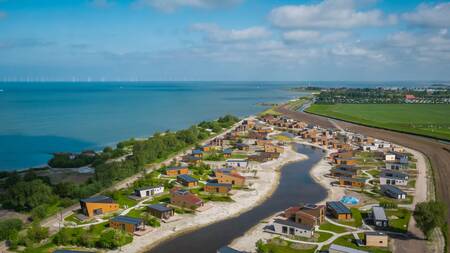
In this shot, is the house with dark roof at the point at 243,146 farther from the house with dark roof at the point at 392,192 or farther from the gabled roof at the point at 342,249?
the gabled roof at the point at 342,249

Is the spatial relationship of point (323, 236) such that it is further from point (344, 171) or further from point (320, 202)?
point (344, 171)


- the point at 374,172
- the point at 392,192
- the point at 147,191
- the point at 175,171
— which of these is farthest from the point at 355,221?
the point at 175,171

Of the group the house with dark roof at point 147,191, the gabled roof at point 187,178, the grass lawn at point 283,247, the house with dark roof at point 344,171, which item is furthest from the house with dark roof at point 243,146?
the grass lawn at point 283,247

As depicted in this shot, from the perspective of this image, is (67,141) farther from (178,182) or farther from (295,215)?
(295,215)

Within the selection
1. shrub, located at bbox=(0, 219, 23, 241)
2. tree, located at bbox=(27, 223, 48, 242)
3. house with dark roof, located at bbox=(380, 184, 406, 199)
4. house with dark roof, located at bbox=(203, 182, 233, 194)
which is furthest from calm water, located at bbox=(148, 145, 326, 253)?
shrub, located at bbox=(0, 219, 23, 241)

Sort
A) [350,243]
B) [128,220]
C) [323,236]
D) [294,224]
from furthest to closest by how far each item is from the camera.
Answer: [128,220] < [294,224] < [323,236] < [350,243]

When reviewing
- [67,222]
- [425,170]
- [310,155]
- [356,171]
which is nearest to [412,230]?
[356,171]

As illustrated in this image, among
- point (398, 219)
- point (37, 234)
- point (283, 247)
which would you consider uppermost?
point (37, 234)
